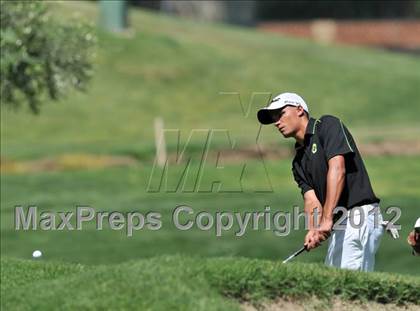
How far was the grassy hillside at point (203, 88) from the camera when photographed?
47594 millimetres

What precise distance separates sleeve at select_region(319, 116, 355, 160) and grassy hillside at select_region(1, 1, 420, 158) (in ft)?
100

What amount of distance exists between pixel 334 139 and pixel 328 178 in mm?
349

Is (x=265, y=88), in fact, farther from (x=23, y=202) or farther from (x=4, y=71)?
(x=4, y=71)

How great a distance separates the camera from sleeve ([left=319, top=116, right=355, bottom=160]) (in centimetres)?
1048

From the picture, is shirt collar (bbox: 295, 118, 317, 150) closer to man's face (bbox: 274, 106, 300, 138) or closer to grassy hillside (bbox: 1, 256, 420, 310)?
man's face (bbox: 274, 106, 300, 138)

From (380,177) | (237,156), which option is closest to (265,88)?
(237,156)

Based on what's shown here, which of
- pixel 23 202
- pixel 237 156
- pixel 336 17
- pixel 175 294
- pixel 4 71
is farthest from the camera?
pixel 336 17

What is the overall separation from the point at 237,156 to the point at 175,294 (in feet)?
104

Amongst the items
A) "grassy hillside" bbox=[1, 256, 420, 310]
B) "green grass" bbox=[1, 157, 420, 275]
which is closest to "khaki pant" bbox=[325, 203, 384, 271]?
"grassy hillside" bbox=[1, 256, 420, 310]

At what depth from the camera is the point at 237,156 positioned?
133 feet

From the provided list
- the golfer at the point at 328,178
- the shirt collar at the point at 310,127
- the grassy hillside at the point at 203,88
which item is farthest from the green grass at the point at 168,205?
the shirt collar at the point at 310,127

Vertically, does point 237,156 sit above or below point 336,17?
above

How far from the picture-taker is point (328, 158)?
1052 centimetres

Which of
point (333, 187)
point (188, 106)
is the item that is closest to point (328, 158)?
point (333, 187)
